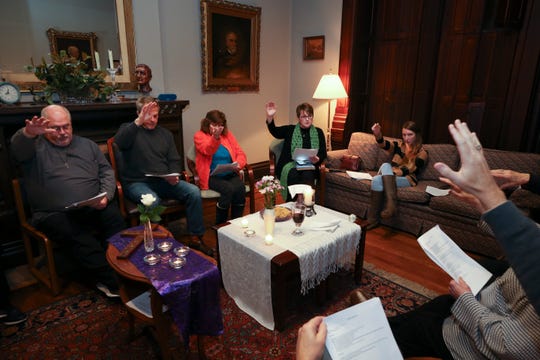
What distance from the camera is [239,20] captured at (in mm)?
4441

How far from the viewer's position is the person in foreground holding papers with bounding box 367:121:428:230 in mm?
3330

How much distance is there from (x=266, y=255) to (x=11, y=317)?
159 centimetres

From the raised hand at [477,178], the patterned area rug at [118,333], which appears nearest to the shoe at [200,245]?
the patterned area rug at [118,333]

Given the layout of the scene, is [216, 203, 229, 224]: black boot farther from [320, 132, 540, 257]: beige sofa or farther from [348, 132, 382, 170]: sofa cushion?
[348, 132, 382, 170]: sofa cushion

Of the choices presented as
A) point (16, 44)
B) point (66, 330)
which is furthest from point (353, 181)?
point (16, 44)

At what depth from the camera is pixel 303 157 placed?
3.62 m

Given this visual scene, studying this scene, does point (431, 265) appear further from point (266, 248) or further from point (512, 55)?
point (512, 55)

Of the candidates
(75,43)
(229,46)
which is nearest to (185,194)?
(75,43)

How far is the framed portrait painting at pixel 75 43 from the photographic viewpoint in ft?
10.1

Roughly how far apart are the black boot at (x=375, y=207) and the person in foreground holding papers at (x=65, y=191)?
2.31 metres

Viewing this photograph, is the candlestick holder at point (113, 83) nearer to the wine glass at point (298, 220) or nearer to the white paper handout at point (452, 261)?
the wine glass at point (298, 220)

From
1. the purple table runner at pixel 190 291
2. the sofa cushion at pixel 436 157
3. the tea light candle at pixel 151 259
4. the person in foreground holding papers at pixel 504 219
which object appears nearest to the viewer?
Answer: the person in foreground holding papers at pixel 504 219

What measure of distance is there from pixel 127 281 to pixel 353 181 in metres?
2.50

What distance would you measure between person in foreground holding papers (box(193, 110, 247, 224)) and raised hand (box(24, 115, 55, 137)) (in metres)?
1.23
